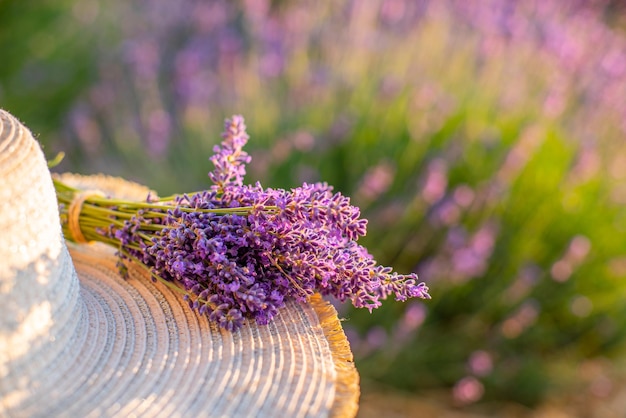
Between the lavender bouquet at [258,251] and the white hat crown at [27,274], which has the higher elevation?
the lavender bouquet at [258,251]

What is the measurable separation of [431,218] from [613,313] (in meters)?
0.92

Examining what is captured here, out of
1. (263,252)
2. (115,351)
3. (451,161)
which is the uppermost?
(451,161)

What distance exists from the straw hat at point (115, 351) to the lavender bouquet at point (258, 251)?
5 centimetres

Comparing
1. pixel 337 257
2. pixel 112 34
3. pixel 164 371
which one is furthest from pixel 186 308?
pixel 112 34

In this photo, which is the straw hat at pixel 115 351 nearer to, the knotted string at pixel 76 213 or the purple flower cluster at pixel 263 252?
the purple flower cluster at pixel 263 252

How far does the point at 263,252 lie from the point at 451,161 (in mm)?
1805

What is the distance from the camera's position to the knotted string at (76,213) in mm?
1416

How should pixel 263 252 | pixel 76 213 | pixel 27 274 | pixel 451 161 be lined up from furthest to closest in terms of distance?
pixel 451 161 → pixel 76 213 → pixel 263 252 → pixel 27 274

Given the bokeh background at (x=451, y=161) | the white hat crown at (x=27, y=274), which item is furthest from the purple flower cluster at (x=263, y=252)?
the bokeh background at (x=451, y=161)

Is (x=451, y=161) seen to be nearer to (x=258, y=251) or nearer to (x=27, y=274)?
(x=258, y=251)

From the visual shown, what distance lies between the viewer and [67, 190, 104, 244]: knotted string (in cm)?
142

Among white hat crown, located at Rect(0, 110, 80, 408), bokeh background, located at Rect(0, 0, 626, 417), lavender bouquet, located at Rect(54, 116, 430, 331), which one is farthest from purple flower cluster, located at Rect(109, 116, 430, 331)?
bokeh background, located at Rect(0, 0, 626, 417)

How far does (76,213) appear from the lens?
4.64 feet

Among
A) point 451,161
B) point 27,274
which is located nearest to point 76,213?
point 27,274
